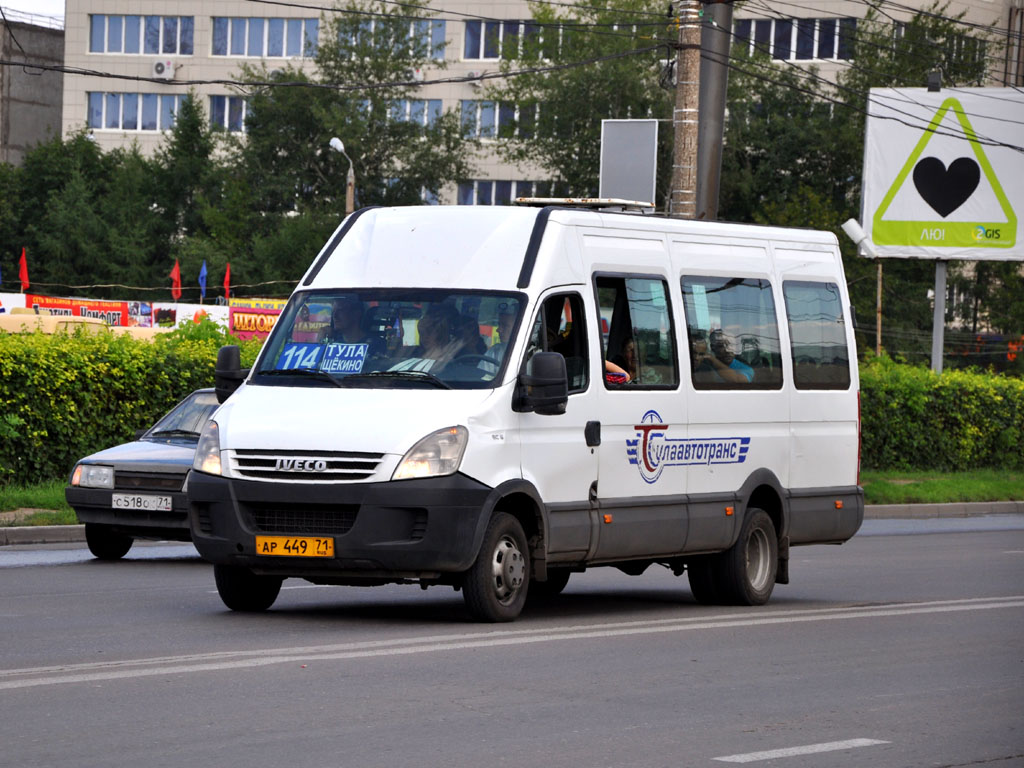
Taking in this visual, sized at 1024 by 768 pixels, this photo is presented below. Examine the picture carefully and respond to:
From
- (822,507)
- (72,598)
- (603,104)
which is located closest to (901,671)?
(822,507)

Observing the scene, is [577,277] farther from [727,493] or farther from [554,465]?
[727,493]

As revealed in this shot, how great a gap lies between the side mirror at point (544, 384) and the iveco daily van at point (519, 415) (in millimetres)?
15

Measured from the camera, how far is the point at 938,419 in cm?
3488

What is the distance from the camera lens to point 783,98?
75.1m

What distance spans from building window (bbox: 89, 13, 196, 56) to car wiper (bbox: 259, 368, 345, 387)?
80349mm

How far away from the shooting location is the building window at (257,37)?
3455 inches

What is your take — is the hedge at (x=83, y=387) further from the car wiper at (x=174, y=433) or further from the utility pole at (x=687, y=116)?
the utility pole at (x=687, y=116)

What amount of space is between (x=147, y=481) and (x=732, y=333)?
5.67 metres

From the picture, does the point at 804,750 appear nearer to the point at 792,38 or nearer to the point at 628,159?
the point at 628,159

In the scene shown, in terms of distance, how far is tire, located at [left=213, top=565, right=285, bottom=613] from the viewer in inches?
454

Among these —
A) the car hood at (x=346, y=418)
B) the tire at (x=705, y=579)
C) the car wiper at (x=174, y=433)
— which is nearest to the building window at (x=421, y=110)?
the car wiper at (x=174, y=433)

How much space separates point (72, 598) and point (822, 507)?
5.78 meters

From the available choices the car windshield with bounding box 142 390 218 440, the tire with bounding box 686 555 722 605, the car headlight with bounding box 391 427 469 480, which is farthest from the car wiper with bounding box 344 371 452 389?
the car windshield with bounding box 142 390 218 440

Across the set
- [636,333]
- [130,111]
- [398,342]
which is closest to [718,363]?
[636,333]
